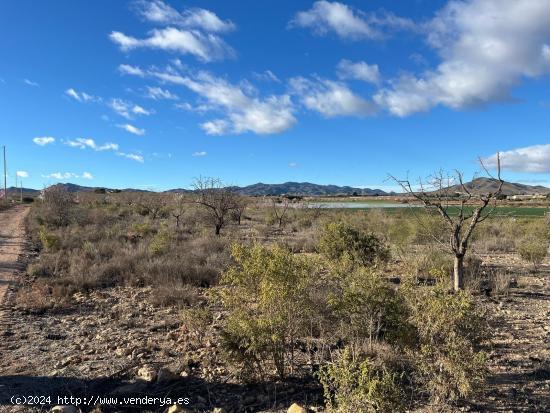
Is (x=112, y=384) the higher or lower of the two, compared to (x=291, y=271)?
lower

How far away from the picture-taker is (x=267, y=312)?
21.5ft

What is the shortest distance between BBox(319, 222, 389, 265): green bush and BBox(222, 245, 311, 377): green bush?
6900mm

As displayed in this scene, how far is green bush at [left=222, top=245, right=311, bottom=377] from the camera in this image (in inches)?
249

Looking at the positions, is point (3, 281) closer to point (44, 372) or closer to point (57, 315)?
point (57, 315)

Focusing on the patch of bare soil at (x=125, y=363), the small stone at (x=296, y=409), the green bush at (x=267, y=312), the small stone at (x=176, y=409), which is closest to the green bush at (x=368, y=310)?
the green bush at (x=267, y=312)

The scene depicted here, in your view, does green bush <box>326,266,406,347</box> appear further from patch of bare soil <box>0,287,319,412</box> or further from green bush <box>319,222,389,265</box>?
green bush <box>319,222,389,265</box>

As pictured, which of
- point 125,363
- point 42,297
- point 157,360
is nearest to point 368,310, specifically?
point 157,360

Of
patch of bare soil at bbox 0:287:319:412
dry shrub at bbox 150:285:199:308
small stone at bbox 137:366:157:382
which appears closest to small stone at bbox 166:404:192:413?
patch of bare soil at bbox 0:287:319:412

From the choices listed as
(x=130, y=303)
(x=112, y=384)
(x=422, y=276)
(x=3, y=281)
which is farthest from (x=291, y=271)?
(x=3, y=281)

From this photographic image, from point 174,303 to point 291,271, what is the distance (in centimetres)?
519

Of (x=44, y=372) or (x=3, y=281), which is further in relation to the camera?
(x=3, y=281)

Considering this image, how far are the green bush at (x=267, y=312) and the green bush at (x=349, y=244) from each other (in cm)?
690

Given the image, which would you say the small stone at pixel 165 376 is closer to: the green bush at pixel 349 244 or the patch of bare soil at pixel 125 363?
the patch of bare soil at pixel 125 363

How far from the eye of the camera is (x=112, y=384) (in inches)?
253
